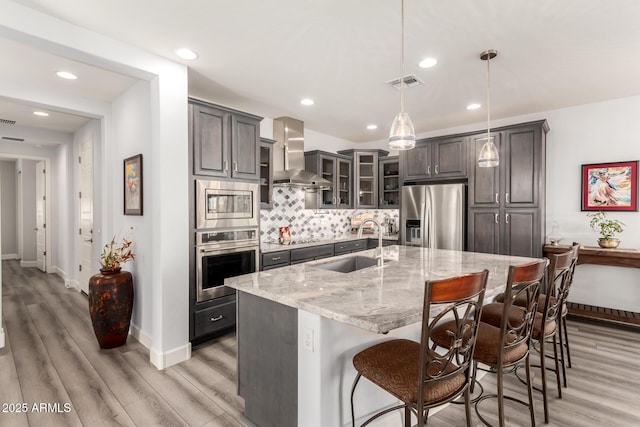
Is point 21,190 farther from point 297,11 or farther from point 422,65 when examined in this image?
point 422,65

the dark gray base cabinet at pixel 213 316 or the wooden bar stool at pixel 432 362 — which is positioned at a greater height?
the wooden bar stool at pixel 432 362

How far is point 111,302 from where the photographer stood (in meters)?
3.00

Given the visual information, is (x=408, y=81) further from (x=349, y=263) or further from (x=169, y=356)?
(x=169, y=356)

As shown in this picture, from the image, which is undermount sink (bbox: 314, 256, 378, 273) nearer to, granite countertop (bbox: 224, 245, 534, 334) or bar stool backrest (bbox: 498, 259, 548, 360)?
granite countertop (bbox: 224, 245, 534, 334)

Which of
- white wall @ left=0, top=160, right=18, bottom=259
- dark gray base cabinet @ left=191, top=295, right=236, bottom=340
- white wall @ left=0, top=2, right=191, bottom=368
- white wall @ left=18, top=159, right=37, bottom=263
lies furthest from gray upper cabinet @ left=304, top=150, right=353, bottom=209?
white wall @ left=0, top=160, right=18, bottom=259

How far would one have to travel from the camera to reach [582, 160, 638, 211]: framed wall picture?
382cm

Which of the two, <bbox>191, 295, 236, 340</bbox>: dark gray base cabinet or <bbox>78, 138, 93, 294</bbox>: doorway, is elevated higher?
<bbox>78, 138, 93, 294</bbox>: doorway

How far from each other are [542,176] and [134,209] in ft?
15.8

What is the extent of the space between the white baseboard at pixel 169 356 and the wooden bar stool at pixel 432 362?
1.97m

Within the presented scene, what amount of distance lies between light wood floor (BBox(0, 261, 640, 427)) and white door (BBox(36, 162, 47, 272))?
375 cm

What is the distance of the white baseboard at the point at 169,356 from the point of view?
2.72 metres

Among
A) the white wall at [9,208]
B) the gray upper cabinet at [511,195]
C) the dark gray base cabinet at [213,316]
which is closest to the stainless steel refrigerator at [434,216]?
the gray upper cabinet at [511,195]

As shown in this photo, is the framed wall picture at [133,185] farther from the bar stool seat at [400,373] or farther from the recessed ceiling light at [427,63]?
the recessed ceiling light at [427,63]

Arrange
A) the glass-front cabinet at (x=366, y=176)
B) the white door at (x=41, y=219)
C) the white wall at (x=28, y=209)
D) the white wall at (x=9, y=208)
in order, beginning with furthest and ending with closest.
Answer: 1. the white wall at (x=9, y=208)
2. the white wall at (x=28, y=209)
3. the white door at (x=41, y=219)
4. the glass-front cabinet at (x=366, y=176)
